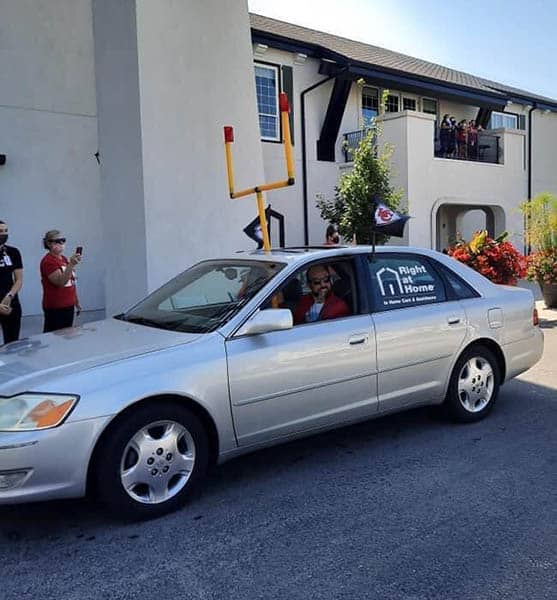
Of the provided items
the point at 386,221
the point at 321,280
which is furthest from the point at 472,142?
the point at 321,280

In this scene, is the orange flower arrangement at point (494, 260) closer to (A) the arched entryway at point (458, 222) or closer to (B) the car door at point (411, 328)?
(B) the car door at point (411, 328)

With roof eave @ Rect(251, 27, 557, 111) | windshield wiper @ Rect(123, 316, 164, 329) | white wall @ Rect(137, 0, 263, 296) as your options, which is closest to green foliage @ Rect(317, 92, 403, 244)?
white wall @ Rect(137, 0, 263, 296)

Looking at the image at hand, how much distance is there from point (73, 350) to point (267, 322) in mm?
1174

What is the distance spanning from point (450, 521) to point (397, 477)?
0.64 meters

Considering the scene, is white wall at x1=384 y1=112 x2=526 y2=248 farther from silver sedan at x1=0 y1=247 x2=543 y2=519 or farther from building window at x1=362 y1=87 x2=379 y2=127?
silver sedan at x1=0 y1=247 x2=543 y2=519

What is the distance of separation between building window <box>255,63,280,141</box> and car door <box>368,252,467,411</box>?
10.3 metres

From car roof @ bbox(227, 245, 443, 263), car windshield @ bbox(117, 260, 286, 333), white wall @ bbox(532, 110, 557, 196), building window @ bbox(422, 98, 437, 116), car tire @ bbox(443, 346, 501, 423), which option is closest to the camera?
car windshield @ bbox(117, 260, 286, 333)

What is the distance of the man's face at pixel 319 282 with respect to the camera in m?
4.49

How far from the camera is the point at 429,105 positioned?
18359 mm

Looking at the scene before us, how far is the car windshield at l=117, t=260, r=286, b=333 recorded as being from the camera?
157 inches

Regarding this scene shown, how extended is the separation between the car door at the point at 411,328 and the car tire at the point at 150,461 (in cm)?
149

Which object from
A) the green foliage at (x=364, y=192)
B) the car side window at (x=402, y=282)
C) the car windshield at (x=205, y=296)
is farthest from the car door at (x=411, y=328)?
the green foliage at (x=364, y=192)

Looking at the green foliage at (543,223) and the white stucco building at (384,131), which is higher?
the white stucco building at (384,131)

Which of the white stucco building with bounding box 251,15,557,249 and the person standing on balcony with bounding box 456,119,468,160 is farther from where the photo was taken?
the person standing on balcony with bounding box 456,119,468,160
